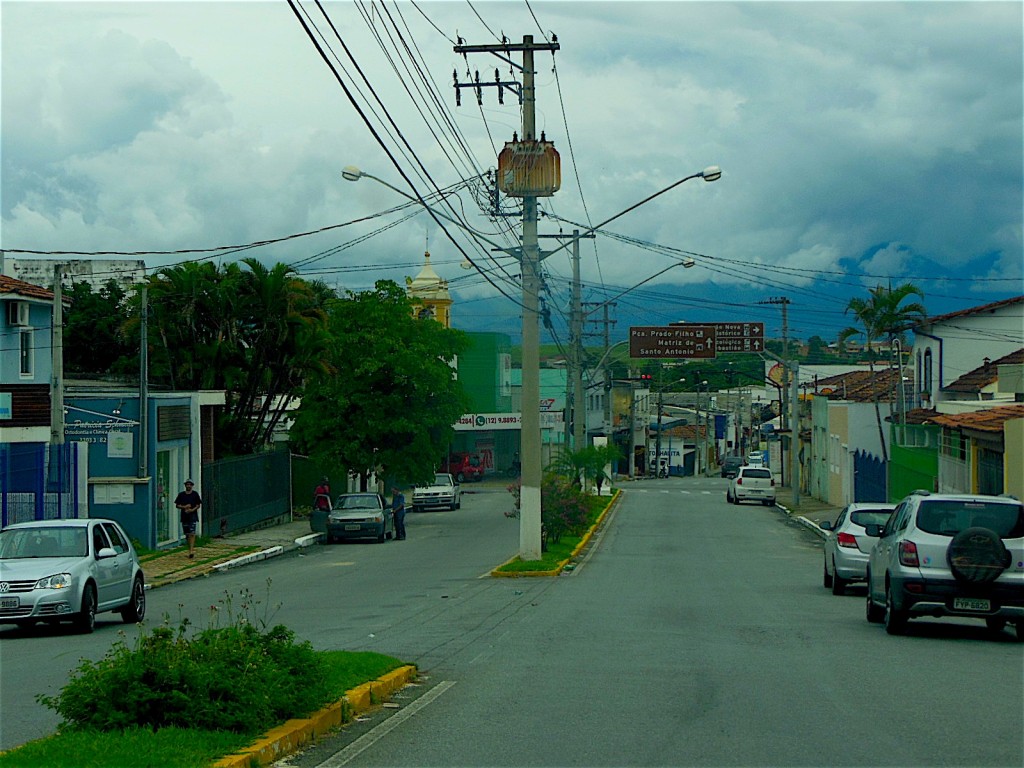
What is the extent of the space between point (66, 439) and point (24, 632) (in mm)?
14731

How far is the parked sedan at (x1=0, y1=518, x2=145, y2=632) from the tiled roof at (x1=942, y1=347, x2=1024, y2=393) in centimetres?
3307

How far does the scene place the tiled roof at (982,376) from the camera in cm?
4359

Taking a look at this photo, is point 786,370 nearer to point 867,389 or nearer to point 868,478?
point 867,389

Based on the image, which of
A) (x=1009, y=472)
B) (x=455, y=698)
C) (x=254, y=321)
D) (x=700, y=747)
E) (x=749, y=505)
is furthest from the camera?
(x=749, y=505)

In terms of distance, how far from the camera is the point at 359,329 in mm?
44750

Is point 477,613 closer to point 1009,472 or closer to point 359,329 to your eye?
point 1009,472

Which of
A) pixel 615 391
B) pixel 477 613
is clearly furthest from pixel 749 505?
pixel 615 391

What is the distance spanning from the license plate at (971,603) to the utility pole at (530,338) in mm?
12295

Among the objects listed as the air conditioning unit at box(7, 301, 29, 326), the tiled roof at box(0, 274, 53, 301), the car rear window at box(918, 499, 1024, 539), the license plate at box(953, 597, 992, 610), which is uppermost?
the tiled roof at box(0, 274, 53, 301)

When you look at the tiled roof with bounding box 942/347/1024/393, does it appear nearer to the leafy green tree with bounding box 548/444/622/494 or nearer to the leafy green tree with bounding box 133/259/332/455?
the leafy green tree with bounding box 548/444/622/494

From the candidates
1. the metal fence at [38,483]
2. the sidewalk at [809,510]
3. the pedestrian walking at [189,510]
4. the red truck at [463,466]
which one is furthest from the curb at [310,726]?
the red truck at [463,466]

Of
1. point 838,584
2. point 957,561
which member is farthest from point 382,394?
point 957,561

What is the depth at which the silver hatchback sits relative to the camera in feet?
46.5

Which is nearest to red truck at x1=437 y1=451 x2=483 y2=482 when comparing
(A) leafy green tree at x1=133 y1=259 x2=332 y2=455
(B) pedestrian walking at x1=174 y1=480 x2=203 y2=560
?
(A) leafy green tree at x1=133 y1=259 x2=332 y2=455
